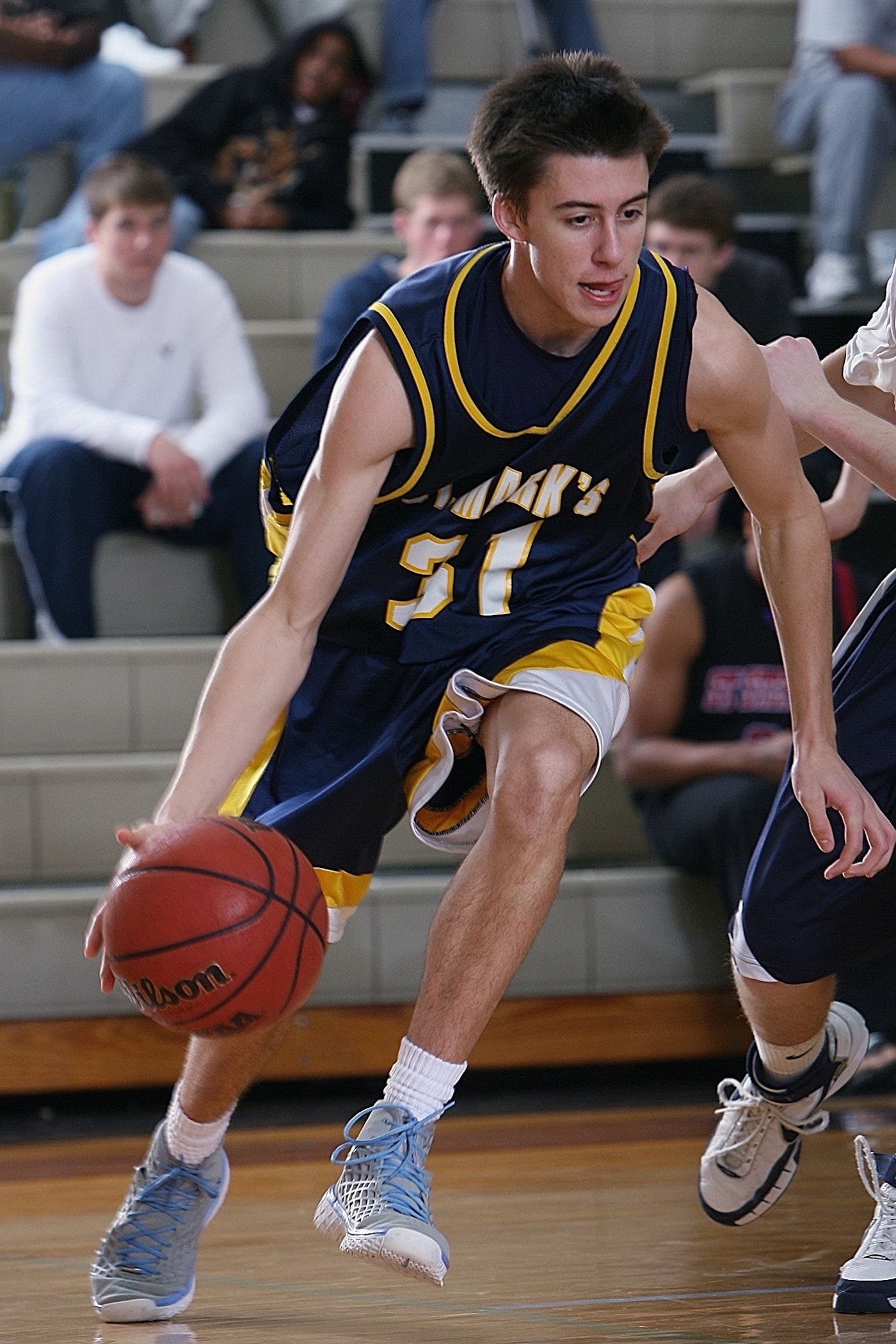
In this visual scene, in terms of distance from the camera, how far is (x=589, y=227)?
230 centimetres

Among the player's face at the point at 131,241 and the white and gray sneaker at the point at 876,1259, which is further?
the player's face at the point at 131,241

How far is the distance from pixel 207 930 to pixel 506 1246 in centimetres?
94

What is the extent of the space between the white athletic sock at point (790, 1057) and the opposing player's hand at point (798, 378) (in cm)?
86

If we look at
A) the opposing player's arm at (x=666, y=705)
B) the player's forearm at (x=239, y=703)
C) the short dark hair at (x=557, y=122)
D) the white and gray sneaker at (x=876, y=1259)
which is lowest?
the opposing player's arm at (x=666, y=705)

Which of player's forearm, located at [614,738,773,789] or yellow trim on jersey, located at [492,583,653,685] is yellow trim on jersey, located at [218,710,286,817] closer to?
yellow trim on jersey, located at [492,583,653,685]

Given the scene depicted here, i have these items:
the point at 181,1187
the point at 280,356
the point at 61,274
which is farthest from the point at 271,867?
the point at 280,356

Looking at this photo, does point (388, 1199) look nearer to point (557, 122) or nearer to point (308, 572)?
point (308, 572)

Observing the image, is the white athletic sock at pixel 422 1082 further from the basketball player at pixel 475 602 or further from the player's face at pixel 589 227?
the player's face at pixel 589 227

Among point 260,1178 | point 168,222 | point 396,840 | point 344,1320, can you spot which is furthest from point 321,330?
point 344,1320

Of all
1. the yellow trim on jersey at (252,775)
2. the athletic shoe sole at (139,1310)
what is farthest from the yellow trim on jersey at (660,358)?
the athletic shoe sole at (139,1310)

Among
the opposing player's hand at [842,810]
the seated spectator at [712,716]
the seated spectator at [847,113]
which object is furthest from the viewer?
the seated spectator at [847,113]

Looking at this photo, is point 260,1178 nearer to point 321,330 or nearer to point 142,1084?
point 142,1084

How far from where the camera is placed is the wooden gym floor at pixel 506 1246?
221 cm

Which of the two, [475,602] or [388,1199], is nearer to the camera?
[388,1199]
